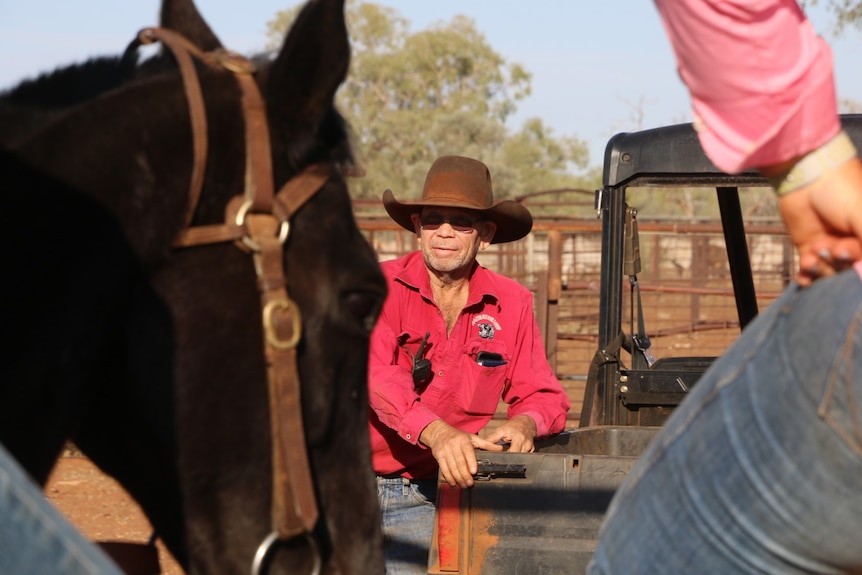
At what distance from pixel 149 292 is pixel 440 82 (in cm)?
5649

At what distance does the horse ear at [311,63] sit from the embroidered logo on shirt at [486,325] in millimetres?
2316

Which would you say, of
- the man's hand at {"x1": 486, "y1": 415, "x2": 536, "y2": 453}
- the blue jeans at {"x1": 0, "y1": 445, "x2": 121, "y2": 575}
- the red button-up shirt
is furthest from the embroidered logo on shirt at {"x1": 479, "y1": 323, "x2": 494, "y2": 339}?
the blue jeans at {"x1": 0, "y1": 445, "x2": 121, "y2": 575}

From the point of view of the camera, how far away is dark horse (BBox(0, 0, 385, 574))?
1.55m

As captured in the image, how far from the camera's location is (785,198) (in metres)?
1.49

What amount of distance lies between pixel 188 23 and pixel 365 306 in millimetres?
662

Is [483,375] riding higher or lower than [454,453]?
higher

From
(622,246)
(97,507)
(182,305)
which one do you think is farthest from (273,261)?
(97,507)

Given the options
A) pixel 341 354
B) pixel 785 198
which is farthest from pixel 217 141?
pixel 785 198

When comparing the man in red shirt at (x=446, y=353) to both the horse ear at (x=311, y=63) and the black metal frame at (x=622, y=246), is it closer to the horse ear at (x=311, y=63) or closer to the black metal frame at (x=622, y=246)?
the black metal frame at (x=622, y=246)

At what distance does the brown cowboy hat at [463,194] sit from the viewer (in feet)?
13.1

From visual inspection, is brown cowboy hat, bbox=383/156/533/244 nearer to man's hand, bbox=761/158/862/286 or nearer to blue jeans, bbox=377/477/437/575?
blue jeans, bbox=377/477/437/575

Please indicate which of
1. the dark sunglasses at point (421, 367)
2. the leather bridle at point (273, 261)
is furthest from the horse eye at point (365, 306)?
the dark sunglasses at point (421, 367)

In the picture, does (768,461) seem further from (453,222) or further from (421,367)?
(453,222)

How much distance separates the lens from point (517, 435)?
3.62 m
